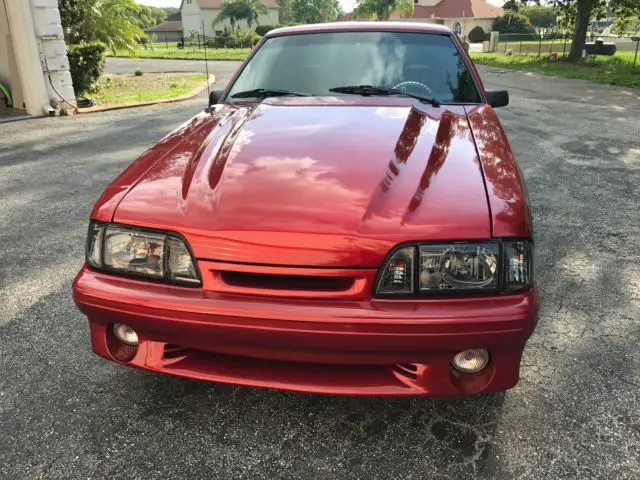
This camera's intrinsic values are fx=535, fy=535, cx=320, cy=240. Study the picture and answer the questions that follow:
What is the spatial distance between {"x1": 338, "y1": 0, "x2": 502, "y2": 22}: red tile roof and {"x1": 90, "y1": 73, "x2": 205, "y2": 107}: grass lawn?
172 ft

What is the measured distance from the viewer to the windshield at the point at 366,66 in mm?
3150

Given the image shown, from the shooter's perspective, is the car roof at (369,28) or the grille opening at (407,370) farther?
the car roof at (369,28)

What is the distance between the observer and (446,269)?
5.93 feet

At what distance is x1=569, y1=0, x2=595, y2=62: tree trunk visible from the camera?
23250mm

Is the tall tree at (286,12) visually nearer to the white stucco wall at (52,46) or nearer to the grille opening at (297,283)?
the white stucco wall at (52,46)

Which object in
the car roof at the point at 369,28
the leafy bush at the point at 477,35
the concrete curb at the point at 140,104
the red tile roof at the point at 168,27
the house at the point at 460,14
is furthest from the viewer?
the red tile roof at the point at 168,27

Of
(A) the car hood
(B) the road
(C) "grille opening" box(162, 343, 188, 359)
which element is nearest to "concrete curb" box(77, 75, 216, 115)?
(B) the road

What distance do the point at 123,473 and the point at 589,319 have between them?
8.01 ft

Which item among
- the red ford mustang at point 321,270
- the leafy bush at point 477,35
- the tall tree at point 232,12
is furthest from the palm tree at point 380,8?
the red ford mustang at point 321,270

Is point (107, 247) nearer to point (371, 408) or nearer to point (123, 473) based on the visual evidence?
point (123, 473)

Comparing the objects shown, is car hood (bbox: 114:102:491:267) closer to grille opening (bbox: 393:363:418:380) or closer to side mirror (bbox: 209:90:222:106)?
grille opening (bbox: 393:363:418:380)

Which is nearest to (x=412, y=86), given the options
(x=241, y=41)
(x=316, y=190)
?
(x=316, y=190)

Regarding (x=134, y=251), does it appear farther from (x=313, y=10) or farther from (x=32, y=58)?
(x=313, y=10)

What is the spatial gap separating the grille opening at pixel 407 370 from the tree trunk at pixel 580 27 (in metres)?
25.5
